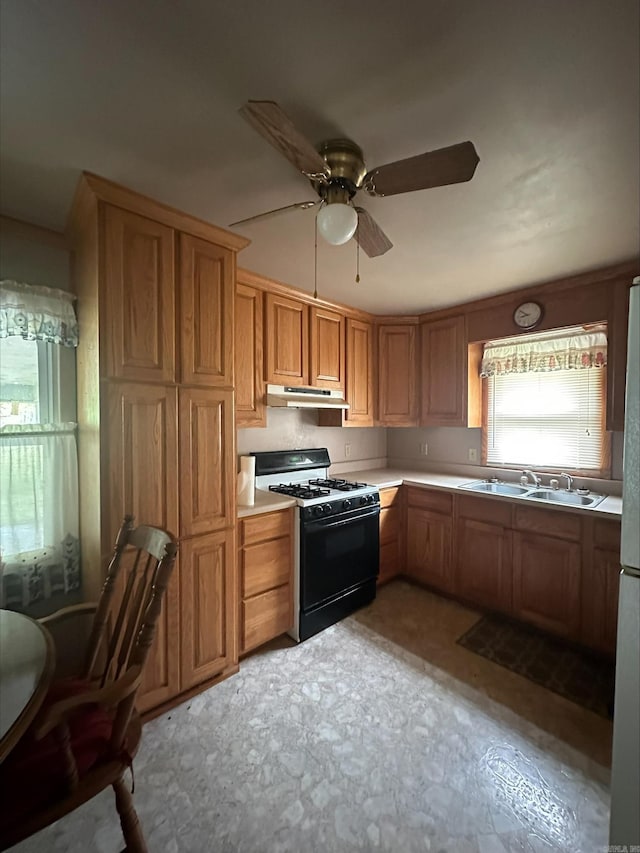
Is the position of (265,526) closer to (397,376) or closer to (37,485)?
(37,485)

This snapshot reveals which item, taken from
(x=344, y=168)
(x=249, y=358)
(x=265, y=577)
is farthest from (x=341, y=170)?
(x=265, y=577)

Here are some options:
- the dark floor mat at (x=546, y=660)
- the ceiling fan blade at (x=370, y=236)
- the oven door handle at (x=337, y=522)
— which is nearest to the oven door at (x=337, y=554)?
the oven door handle at (x=337, y=522)

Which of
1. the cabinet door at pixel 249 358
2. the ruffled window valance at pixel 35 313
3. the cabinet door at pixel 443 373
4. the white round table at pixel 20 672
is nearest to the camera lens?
the white round table at pixel 20 672

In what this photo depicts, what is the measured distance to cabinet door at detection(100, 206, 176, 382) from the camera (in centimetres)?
157

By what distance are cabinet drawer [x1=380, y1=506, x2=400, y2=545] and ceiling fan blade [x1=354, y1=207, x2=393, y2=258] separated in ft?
6.75

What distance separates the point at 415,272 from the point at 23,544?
8.91ft

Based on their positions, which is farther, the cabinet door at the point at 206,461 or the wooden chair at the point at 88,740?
the cabinet door at the point at 206,461

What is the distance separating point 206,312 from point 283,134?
3.28 feet

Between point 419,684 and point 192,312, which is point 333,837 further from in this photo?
point 192,312

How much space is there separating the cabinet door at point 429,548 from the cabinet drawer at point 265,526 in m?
1.30

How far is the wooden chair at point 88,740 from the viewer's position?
0.91 m

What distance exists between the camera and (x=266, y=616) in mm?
2236

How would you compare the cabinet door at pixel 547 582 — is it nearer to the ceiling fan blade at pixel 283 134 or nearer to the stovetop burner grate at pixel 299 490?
the stovetop burner grate at pixel 299 490

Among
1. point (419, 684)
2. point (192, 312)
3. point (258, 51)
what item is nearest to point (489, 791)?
point (419, 684)
